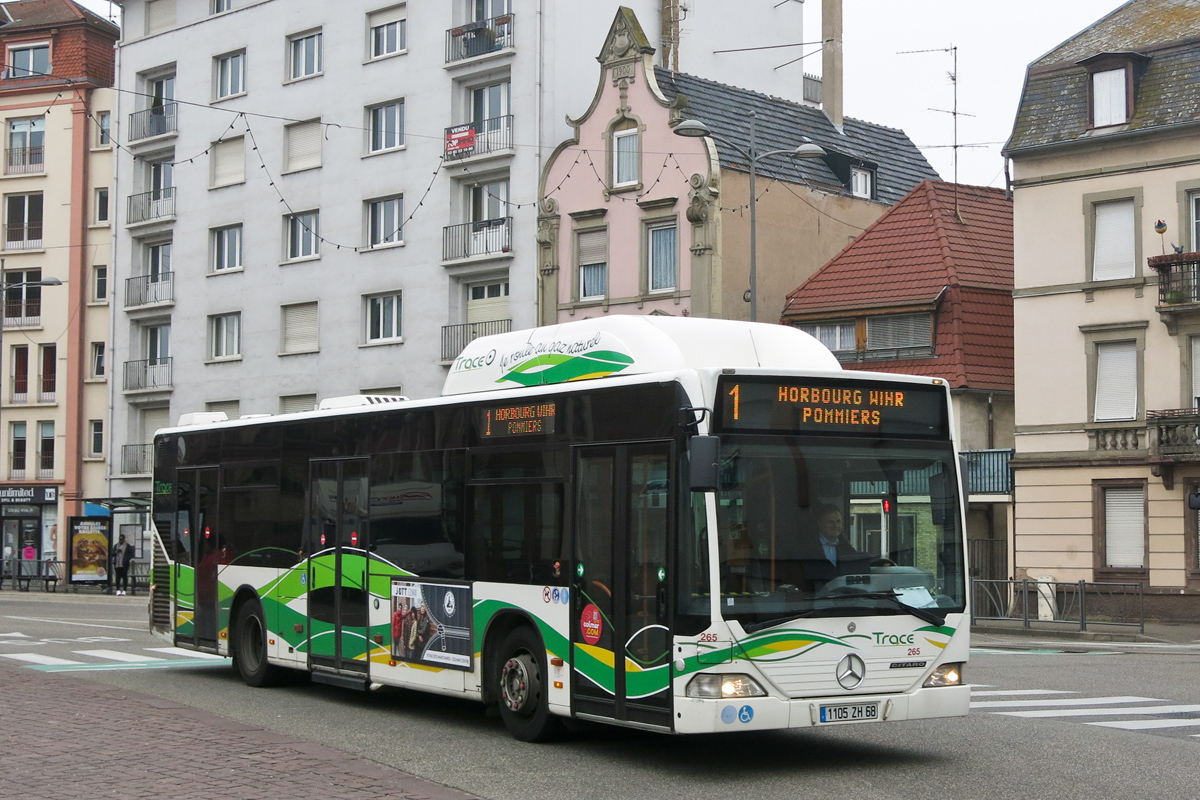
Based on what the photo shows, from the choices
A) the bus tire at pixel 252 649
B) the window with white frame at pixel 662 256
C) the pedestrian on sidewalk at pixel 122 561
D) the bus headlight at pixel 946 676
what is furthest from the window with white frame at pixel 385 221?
the bus headlight at pixel 946 676

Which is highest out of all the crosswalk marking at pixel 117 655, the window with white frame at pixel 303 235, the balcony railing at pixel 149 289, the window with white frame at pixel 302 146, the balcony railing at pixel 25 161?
the balcony railing at pixel 25 161

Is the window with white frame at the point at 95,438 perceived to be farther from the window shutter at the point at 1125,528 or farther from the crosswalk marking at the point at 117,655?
the crosswalk marking at the point at 117,655

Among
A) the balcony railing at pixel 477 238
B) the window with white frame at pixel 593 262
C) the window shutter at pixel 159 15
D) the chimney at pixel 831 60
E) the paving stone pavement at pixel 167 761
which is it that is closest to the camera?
the paving stone pavement at pixel 167 761

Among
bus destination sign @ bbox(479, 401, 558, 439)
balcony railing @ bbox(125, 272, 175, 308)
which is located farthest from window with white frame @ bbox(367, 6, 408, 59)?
bus destination sign @ bbox(479, 401, 558, 439)

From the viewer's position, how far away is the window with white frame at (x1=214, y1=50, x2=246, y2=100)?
5175 centimetres

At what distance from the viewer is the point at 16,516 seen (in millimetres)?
58875

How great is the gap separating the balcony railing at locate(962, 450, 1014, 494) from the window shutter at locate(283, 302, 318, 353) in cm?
2094

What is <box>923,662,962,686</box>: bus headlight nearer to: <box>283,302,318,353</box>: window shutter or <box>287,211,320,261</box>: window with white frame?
<box>283,302,318,353</box>: window shutter

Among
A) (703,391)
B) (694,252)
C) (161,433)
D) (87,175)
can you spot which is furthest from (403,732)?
(87,175)

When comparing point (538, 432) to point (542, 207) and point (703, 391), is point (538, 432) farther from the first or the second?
point (542, 207)

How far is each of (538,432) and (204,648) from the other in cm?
715

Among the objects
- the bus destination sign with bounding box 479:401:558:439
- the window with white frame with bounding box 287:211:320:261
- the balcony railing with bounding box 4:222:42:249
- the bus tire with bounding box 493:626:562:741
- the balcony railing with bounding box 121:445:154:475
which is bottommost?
the bus tire with bounding box 493:626:562:741

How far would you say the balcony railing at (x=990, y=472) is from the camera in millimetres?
35844

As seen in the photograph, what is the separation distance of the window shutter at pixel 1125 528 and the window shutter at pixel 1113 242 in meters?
4.45
